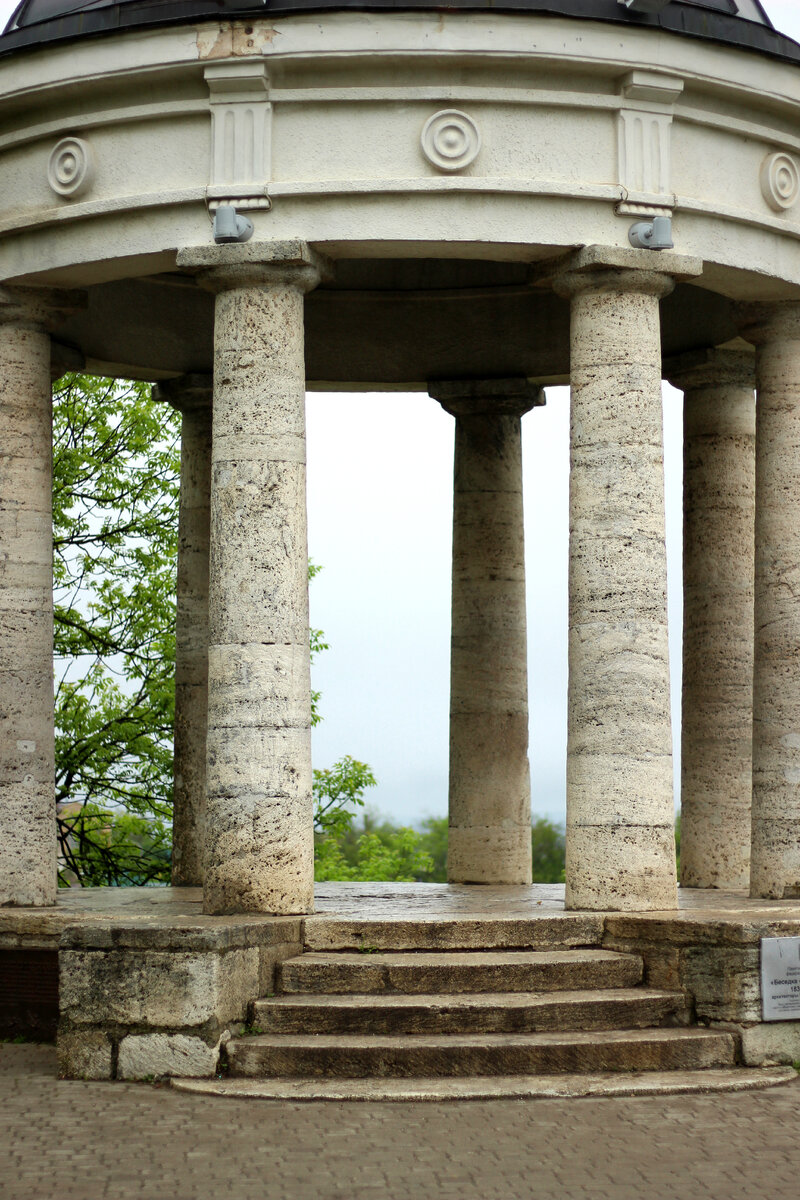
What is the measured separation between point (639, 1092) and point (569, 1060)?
2.59 ft

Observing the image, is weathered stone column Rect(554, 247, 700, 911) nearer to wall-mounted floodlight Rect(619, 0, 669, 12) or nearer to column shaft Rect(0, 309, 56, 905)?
wall-mounted floodlight Rect(619, 0, 669, 12)

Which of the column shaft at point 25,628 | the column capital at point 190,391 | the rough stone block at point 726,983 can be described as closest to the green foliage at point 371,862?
the column capital at point 190,391

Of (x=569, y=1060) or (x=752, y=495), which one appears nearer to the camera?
(x=569, y=1060)

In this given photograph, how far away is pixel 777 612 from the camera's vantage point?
21.0 metres

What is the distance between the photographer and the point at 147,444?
128 ft

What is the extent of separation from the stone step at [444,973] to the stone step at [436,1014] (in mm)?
206

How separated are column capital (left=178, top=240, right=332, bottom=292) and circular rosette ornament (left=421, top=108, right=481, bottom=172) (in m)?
1.71

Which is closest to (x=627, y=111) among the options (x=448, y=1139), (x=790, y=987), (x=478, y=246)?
(x=478, y=246)

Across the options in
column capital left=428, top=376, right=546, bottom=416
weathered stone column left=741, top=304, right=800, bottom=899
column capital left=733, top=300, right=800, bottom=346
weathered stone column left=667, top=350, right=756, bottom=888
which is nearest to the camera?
weathered stone column left=741, top=304, right=800, bottom=899

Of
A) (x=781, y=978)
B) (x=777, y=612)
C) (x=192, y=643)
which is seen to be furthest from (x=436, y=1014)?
(x=192, y=643)

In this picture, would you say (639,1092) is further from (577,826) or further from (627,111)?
(627,111)

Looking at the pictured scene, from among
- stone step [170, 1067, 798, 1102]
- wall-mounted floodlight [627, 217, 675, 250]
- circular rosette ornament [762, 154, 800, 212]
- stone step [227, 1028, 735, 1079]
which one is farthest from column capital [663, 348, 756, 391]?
stone step [170, 1067, 798, 1102]

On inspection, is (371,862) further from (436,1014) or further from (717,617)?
(436,1014)

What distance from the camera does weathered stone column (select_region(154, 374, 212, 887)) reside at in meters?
26.0
